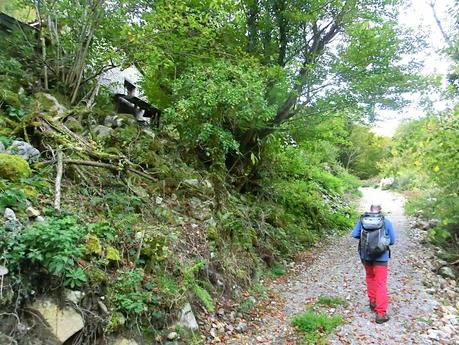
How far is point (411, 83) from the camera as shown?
9062 mm

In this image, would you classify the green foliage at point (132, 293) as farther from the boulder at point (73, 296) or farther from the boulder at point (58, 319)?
the boulder at point (58, 319)

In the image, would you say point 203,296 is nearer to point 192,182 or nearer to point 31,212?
point 31,212

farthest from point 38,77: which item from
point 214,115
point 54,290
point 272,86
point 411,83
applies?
point 411,83

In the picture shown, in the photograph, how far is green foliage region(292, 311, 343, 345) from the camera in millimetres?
5000

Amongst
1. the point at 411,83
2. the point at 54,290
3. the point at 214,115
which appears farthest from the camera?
the point at 411,83

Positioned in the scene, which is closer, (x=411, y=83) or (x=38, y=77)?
(x=38, y=77)

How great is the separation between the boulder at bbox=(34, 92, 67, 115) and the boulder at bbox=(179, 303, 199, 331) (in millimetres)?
4469

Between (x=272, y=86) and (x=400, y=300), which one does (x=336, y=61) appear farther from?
(x=400, y=300)

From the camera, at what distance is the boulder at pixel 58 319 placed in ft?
10.8

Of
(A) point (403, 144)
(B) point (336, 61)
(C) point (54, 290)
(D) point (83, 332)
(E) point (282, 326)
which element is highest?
(B) point (336, 61)

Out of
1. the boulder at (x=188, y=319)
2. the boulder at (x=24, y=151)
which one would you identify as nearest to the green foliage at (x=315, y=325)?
the boulder at (x=188, y=319)

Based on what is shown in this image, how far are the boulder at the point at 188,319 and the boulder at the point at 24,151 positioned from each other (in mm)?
3094

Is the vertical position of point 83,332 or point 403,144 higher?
point 403,144

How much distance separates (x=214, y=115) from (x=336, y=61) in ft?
13.6
